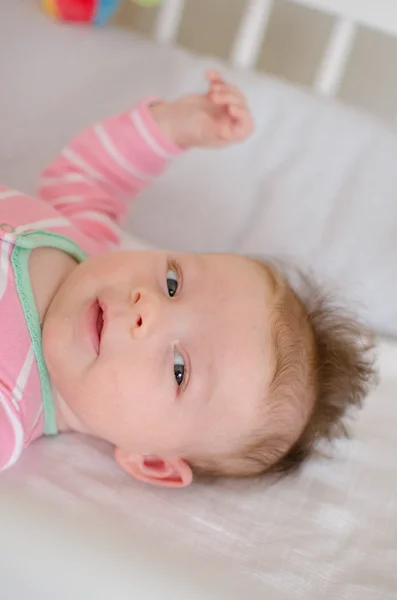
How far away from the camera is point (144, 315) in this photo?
2.16 feet

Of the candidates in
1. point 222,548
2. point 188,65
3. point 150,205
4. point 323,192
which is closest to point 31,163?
point 150,205

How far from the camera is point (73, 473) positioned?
2.27 feet

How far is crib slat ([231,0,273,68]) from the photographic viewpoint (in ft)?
3.59

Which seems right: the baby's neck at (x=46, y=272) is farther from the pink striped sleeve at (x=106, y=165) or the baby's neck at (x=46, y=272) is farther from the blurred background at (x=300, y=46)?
the blurred background at (x=300, y=46)

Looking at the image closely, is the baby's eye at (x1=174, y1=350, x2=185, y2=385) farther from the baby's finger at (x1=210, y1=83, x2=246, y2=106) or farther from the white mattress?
the baby's finger at (x1=210, y1=83, x2=246, y2=106)

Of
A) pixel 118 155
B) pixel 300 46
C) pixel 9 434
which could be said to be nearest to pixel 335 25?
pixel 118 155

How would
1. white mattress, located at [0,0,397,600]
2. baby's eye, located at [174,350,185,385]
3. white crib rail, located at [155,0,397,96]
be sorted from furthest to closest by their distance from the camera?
white crib rail, located at [155,0,397,96] < baby's eye, located at [174,350,185,385] < white mattress, located at [0,0,397,600]

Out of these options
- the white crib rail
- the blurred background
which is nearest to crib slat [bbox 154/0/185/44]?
the white crib rail

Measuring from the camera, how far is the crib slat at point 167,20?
1169 mm

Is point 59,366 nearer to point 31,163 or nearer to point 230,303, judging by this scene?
point 230,303

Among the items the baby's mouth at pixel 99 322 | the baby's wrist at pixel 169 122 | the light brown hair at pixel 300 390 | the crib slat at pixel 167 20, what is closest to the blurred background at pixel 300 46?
the crib slat at pixel 167 20

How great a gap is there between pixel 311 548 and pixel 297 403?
0.46ft

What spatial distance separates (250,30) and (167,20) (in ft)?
0.54

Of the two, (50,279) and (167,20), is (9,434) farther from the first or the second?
(167,20)
